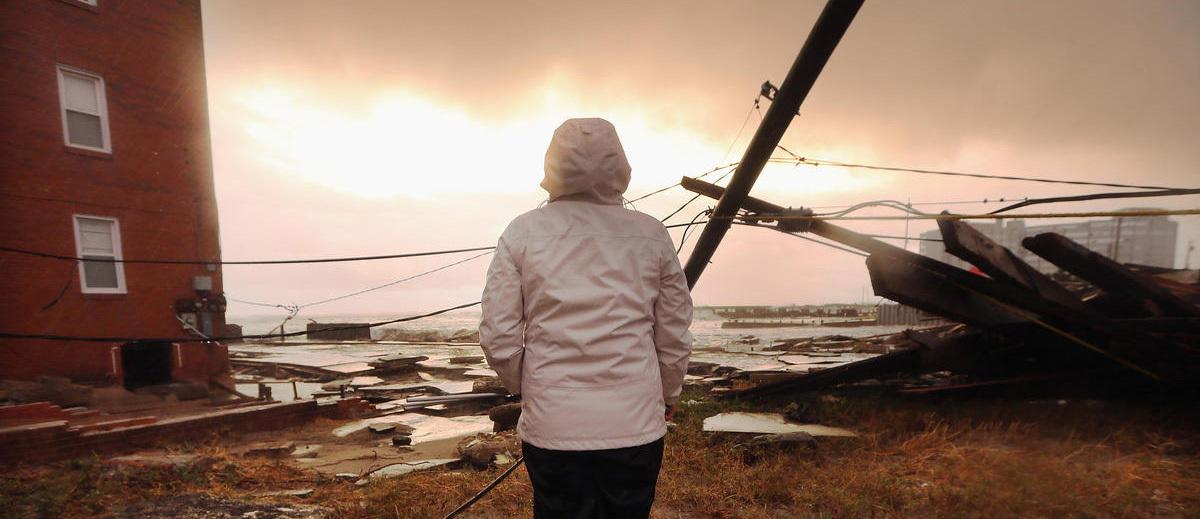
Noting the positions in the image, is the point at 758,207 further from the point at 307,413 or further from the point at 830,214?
the point at 307,413

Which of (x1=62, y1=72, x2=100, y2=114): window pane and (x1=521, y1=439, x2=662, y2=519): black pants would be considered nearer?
(x1=521, y1=439, x2=662, y2=519): black pants

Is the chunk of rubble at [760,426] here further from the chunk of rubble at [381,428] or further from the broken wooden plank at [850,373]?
the chunk of rubble at [381,428]

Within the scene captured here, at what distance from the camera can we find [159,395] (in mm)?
9664

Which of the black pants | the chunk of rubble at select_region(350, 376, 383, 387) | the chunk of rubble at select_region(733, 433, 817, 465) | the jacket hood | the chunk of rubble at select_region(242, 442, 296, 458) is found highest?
the jacket hood

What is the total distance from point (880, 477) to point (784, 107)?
3385mm

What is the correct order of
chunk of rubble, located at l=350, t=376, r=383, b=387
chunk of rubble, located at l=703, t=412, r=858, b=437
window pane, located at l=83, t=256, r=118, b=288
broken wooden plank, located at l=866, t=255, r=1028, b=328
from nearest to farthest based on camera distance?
broken wooden plank, located at l=866, t=255, r=1028, b=328 < chunk of rubble, located at l=703, t=412, r=858, b=437 < window pane, located at l=83, t=256, r=118, b=288 < chunk of rubble, located at l=350, t=376, r=383, b=387

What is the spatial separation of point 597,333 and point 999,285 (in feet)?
17.5

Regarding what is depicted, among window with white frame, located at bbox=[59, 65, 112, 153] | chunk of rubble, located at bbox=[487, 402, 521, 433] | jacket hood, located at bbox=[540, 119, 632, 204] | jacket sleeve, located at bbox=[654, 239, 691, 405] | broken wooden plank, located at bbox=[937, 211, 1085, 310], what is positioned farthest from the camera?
window with white frame, located at bbox=[59, 65, 112, 153]

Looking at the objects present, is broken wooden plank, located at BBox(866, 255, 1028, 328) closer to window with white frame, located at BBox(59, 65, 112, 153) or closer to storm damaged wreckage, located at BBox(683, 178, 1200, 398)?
Result: storm damaged wreckage, located at BBox(683, 178, 1200, 398)

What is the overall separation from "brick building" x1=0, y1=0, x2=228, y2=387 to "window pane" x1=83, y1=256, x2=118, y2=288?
22 mm

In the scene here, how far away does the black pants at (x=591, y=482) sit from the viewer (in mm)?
1870

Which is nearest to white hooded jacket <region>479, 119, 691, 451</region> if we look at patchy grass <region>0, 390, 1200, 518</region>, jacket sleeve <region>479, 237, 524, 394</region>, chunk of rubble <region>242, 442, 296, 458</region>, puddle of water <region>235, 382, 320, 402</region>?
jacket sleeve <region>479, 237, 524, 394</region>

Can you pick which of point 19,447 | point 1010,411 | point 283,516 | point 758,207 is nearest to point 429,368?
point 19,447

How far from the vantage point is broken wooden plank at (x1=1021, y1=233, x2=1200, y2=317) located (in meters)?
4.80
